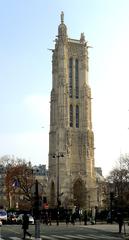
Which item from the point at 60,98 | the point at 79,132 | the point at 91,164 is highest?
the point at 60,98

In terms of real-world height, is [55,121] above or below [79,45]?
below

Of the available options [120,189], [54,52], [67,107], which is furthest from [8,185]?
[54,52]

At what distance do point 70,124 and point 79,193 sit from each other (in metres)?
18.4

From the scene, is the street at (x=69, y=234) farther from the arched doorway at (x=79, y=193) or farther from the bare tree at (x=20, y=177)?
the arched doorway at (x=79, y=193)

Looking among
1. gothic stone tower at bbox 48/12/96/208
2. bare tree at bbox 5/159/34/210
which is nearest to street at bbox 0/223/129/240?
bare tree at bbox 5/159/34/210

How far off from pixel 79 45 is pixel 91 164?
3047cm

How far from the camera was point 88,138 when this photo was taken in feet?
397

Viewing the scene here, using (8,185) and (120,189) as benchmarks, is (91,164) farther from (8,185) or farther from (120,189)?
(120,189)

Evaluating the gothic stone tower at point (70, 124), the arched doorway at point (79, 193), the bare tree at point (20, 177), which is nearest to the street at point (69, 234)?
the bare tree at point (20, 177)

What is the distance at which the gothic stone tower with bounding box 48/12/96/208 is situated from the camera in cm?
11675

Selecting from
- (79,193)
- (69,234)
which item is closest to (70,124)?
(79,193)


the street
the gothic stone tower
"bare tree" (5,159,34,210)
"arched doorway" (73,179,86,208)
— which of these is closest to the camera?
the street

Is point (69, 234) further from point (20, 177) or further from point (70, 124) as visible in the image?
point (70, 124)

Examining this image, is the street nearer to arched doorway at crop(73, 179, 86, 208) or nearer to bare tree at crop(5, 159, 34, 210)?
bare tree at crop(5, 159, 34, 210)
